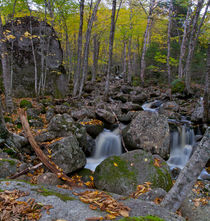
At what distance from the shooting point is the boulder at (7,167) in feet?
11.8

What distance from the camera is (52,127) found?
6359 mm

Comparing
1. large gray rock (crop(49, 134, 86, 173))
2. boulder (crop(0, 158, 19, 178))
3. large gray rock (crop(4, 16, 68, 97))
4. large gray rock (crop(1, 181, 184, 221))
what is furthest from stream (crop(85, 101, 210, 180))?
large gray rock (crop(4, 16, 68, 97))

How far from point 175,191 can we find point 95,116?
6862 millimetres

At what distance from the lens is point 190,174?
7.72ft

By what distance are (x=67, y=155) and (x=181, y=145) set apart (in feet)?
19.1

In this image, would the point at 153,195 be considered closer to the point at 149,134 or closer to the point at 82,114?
the point at 149,134

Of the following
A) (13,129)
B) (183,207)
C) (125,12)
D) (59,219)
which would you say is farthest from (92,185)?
(125,12)

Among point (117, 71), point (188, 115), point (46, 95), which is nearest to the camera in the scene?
point (188, 115)

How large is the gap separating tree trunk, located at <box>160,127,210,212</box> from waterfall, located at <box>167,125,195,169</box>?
16.6ft

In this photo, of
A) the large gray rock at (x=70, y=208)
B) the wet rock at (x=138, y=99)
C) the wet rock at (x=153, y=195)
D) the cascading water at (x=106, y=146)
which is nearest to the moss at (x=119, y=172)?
the wet rock at (x=153, y=195)

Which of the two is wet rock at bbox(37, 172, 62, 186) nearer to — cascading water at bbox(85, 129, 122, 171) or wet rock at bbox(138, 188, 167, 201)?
wet rock at bbox(138, 188, 167, 201)

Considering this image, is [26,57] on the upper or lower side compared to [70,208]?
upper

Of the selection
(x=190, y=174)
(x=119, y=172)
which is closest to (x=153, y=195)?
(x=119, y=172)

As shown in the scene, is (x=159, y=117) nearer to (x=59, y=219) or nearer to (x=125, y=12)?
(x=59, y=219)
